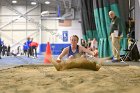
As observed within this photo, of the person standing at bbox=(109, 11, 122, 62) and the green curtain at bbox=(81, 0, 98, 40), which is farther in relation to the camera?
the green curtain at bbox=(81, 0, 98, 40)

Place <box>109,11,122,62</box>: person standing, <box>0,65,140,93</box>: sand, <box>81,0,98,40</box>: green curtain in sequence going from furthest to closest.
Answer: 1. <box>81,0,98,40</box>: green curtain
2. <box>109,11,122,62</box>: person standing
3. <box>0,65,140,93</box>: sand

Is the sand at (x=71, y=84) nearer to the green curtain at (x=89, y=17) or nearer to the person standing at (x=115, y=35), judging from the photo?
the person standing at (x=115, y=35)

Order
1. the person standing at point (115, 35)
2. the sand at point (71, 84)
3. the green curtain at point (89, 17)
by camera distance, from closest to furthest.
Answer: the sand at point (71, 84)
the person standing at point (115, 35)
the green curtain at point (89, 17)

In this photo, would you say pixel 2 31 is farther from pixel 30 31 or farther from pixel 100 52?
pixel 100 52

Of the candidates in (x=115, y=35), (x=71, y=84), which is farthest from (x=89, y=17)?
(x=71, y=84)

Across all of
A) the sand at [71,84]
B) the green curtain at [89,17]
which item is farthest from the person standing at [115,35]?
the green curtain at [89,17]

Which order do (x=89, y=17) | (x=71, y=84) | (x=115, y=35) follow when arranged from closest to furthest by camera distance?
(x=71, y=84), (x=115, y=35), (x=89, y=17)

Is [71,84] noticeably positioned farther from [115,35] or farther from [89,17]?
[89,17]

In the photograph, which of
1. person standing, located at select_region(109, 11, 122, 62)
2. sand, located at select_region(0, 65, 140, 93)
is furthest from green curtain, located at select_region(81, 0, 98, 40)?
sand, located at select_region(0, 65, 140, 93)

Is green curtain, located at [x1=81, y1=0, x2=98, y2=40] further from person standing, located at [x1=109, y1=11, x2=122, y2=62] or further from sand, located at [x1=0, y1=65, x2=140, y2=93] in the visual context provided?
sand, located at [x1=0, y1=65, x2=140, y2=93]

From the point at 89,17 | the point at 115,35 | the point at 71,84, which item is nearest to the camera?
the point at 71,84

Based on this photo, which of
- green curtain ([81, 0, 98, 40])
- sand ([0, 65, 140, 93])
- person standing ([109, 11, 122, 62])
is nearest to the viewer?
sand ([0, 65, 140, 93])

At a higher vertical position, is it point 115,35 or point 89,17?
point 89,17

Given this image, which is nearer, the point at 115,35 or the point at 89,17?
the point at 115,35
